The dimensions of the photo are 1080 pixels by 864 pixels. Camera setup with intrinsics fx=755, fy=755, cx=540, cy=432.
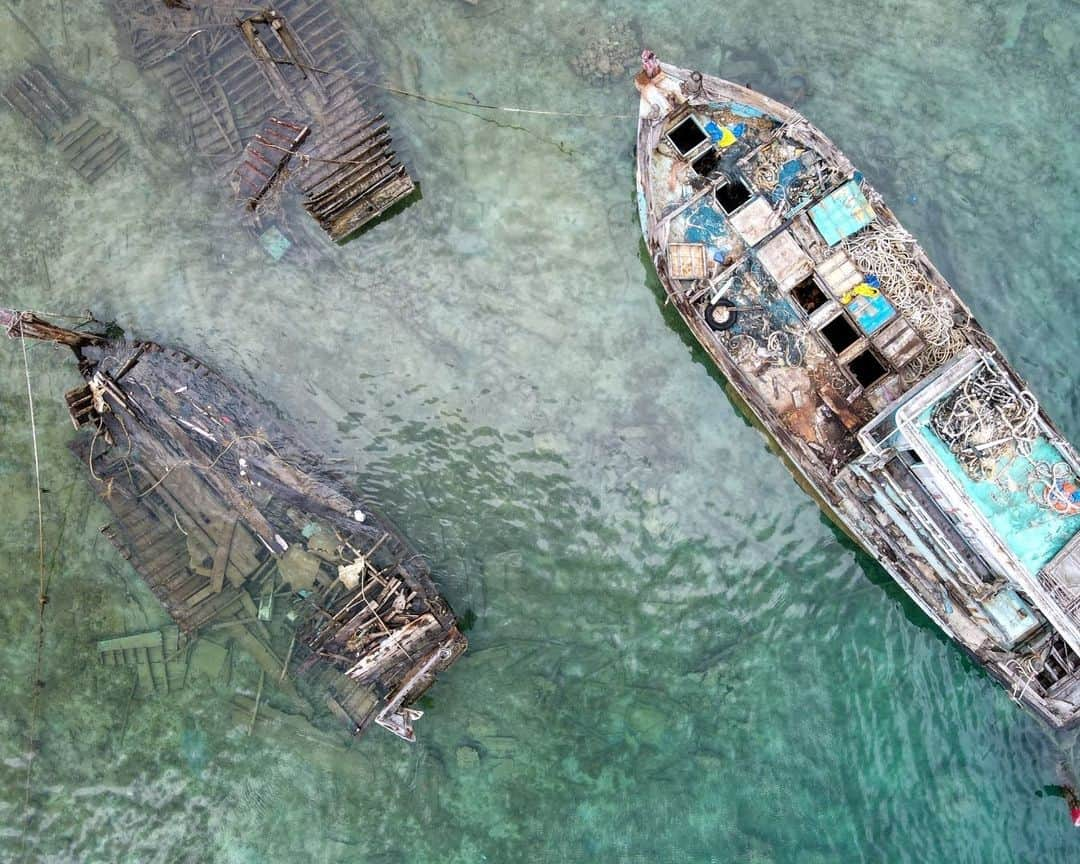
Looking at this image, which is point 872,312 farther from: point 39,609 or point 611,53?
point 39,609

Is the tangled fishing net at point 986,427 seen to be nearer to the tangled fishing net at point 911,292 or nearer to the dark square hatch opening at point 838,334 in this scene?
the tangled fishing net at point 911,292

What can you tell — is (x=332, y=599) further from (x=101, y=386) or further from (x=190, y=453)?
(x=101, y=386)

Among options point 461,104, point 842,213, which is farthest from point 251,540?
point 842,213

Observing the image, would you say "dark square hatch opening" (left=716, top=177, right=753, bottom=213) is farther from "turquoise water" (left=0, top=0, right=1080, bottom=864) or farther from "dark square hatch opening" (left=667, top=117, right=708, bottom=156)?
"turquoise water" (left=0, top=0, right=1080, bottom=864)

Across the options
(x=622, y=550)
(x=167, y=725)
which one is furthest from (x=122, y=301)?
(x=622, y=550)

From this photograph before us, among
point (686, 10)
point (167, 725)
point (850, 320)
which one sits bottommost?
point (850, 320)

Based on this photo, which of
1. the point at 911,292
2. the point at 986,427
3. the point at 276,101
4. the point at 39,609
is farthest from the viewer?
the point at 39,609
